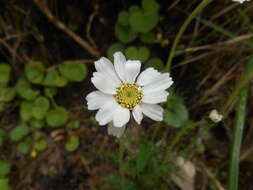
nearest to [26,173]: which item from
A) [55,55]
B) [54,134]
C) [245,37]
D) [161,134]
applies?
[54,134]

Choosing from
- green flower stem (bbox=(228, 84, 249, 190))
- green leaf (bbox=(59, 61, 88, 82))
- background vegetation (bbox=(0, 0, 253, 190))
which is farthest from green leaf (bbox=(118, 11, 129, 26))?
green flower stem (bbox=(228, 84, 249, 190))

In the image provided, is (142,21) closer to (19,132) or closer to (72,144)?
(72,144)

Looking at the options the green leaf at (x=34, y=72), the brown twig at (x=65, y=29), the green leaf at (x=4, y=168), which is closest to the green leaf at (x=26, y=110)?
the green leaf at (x=34, y=72)

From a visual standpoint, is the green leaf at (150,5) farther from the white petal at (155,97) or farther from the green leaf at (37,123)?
the green leaf at (37,123)

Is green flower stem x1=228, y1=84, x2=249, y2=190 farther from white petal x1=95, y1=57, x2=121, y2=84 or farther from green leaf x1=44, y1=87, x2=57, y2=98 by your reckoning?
green leaf x1=44, y1=87, x2=57, y2=98

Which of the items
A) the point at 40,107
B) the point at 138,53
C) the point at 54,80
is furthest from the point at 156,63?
the point at 40,107

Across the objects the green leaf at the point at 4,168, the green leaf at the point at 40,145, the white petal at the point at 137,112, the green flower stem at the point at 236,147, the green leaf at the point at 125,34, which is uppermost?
the green leaf at the point at 125,34
